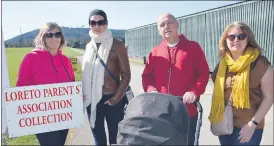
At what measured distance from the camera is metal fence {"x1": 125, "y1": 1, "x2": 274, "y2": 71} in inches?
431

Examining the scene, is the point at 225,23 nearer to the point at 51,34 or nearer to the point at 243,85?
the point at 243,85

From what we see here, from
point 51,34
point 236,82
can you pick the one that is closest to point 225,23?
point 236,82

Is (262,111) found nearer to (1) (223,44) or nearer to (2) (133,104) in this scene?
(1) (223,44)

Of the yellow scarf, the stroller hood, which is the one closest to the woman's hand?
the yellow scarf

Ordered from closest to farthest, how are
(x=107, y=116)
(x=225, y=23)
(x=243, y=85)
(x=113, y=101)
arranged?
1. (x=243, y=85)
2. (x=113, y=101)
3. (x=107, y=116)
4. (x=225, y=23)

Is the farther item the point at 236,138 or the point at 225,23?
the point at 225,23

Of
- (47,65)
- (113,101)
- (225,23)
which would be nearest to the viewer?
(47,65)

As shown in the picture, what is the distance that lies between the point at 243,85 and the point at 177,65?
76cm

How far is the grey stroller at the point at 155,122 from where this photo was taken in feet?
7.32

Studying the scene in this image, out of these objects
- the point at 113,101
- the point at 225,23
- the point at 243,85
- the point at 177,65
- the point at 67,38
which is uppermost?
the point at 225,23

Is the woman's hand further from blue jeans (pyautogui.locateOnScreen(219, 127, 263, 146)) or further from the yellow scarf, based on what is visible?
the yellow scarf

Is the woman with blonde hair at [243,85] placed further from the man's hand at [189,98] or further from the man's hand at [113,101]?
the man's hand at [113,101]

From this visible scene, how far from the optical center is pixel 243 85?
2766 mm

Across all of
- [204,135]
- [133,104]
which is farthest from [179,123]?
[204,135]
